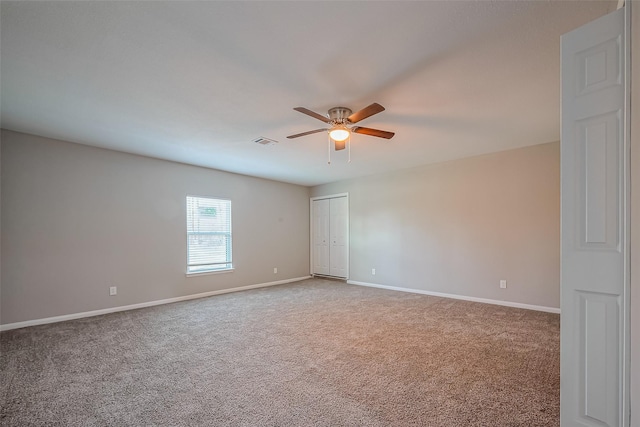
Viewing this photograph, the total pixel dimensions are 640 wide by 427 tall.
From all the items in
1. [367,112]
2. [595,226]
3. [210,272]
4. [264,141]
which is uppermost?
[264,141]

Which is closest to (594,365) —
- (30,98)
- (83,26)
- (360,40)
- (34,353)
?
(360,40)

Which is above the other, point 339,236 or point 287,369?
point 339,236

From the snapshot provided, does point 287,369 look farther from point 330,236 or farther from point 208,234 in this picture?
point 330,236

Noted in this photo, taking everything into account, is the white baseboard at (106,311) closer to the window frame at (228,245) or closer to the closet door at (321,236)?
the window frame at (228,245)

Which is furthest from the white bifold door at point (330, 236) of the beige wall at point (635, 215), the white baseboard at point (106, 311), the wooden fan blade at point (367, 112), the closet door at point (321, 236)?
the beige wall at point (635, 215)

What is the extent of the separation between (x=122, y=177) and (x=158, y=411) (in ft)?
12.2

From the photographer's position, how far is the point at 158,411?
1.89 meters

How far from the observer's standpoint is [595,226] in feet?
4.62

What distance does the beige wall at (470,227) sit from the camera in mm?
4152

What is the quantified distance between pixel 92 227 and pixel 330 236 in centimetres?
457

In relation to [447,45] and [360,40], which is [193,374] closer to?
[360,40]

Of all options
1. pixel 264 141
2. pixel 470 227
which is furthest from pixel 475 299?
pixel 264 141

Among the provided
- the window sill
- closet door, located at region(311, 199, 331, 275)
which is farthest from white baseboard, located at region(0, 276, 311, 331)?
closet door, located at region(311, 199, 331, 275)

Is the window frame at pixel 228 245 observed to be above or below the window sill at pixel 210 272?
above
